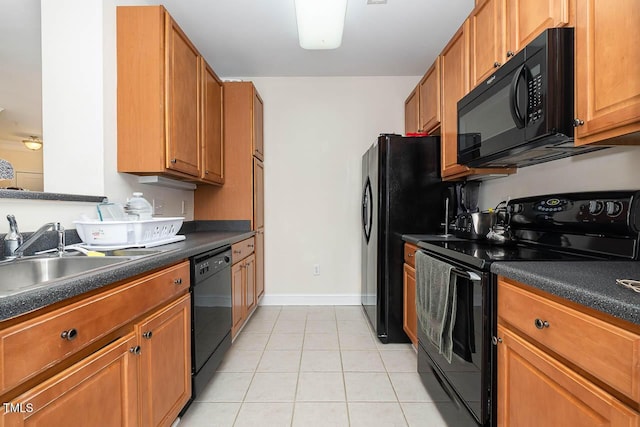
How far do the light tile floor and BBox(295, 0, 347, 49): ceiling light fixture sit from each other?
96.7 inches

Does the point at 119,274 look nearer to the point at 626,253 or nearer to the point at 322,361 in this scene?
the point at 322,361

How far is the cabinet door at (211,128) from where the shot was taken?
250cm

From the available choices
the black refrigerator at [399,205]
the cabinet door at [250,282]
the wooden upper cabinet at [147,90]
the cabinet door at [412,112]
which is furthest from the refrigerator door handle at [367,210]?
the wooden upper cabinet at [147,90]

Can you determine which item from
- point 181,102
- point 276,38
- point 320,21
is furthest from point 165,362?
point 276,38

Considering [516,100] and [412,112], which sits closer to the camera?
[516,100]

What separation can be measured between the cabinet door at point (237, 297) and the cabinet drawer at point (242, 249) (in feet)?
0.18

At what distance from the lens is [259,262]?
3.26 metres

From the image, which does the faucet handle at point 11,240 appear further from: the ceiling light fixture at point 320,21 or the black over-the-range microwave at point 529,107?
the black over-the-range microwave at point 529,107

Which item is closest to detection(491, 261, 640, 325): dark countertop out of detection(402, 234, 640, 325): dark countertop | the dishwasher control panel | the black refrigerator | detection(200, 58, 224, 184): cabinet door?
detection(402, 234, 640, 325): dark countertop

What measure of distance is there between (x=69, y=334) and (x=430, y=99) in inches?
109

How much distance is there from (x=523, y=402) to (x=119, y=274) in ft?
4.55

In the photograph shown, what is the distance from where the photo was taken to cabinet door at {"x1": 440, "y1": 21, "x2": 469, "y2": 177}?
1994mm

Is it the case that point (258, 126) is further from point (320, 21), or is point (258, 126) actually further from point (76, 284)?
point (76, 284)

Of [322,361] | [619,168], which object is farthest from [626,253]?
[322,361]
